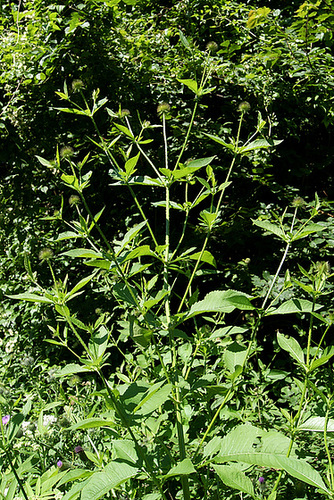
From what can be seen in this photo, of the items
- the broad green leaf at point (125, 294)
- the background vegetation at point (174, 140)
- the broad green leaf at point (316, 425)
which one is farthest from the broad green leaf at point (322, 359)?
the background vegetation at point (174, 140)

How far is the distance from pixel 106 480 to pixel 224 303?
17.6 inches

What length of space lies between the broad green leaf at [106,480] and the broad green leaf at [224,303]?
37cm

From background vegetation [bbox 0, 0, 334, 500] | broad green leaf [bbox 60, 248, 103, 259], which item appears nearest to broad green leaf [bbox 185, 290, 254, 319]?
broad green leaf [bbox 60, 248, 103, 259]

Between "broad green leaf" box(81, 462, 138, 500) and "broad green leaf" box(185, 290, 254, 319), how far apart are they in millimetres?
370

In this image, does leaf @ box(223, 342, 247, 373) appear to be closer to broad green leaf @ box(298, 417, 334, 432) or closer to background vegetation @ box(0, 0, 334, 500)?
broad green leaf @ box(298, 417, 334, 432)

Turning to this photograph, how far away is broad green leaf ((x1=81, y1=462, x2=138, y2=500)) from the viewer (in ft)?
2.79

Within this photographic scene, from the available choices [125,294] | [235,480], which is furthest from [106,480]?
[125,294]

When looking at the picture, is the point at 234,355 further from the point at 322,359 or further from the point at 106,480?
the point at 106,480

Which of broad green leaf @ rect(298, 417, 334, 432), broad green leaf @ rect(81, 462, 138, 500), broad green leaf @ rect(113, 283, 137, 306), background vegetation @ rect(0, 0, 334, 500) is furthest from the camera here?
background vegetation @ rect(0, 0, 334, 500)

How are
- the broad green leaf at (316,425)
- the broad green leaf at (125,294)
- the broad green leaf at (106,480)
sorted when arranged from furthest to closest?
the broad green leaf at (125,294), the broad green leaf at (316,425), the broad green leaf at (106,480)

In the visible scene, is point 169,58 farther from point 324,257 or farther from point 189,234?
point 324,257

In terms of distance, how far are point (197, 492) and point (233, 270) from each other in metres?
1.52

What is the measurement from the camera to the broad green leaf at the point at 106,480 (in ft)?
2.79

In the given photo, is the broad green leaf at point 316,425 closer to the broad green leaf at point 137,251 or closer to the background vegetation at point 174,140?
the broad green leaf at point 137,251
